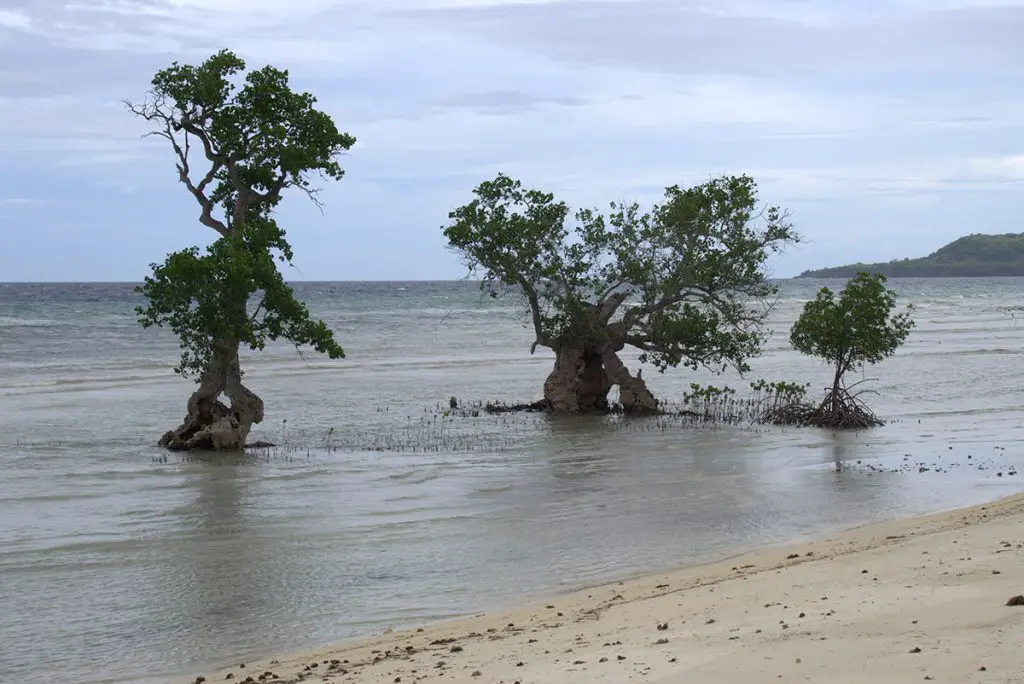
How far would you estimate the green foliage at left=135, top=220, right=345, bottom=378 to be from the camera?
883 inches

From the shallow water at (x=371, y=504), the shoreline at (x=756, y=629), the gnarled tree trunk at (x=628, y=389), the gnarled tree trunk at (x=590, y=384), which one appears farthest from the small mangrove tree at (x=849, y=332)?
the shoreline at (x=756, y=629)

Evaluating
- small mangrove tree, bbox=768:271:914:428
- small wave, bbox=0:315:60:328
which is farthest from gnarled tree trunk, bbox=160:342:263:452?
small wave, bbox=0:315:60:328

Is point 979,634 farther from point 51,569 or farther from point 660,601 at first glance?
point 51,569

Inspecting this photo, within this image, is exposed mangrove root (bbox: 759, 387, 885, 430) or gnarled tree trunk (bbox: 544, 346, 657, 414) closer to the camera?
exposed mangrove root (bbox: 759, 387, 885, 430)

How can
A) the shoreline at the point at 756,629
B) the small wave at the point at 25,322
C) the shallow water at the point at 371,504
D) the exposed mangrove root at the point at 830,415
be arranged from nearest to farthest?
the shoreline at the point at 756,629 → the shallow water at the point at 371,504 → the exposed mangrove root at the point at 830,415 → the small wave at the point at 25,322

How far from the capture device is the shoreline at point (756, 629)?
7.55 metres

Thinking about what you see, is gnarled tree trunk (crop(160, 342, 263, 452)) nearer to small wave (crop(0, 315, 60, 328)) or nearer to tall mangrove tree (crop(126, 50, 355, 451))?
tall mangrove tree (crop(126, 50, 355, 451))

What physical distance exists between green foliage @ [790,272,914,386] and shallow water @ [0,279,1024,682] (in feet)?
7.24

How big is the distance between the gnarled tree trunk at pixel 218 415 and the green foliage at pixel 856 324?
1314 cm

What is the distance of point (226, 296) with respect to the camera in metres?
22.9

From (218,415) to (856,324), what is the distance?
48.9ft

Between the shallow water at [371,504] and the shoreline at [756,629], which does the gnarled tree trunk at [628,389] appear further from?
the shoreline at [756,629]

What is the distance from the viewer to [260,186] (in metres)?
24.7

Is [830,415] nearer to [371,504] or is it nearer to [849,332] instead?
[849,332]
